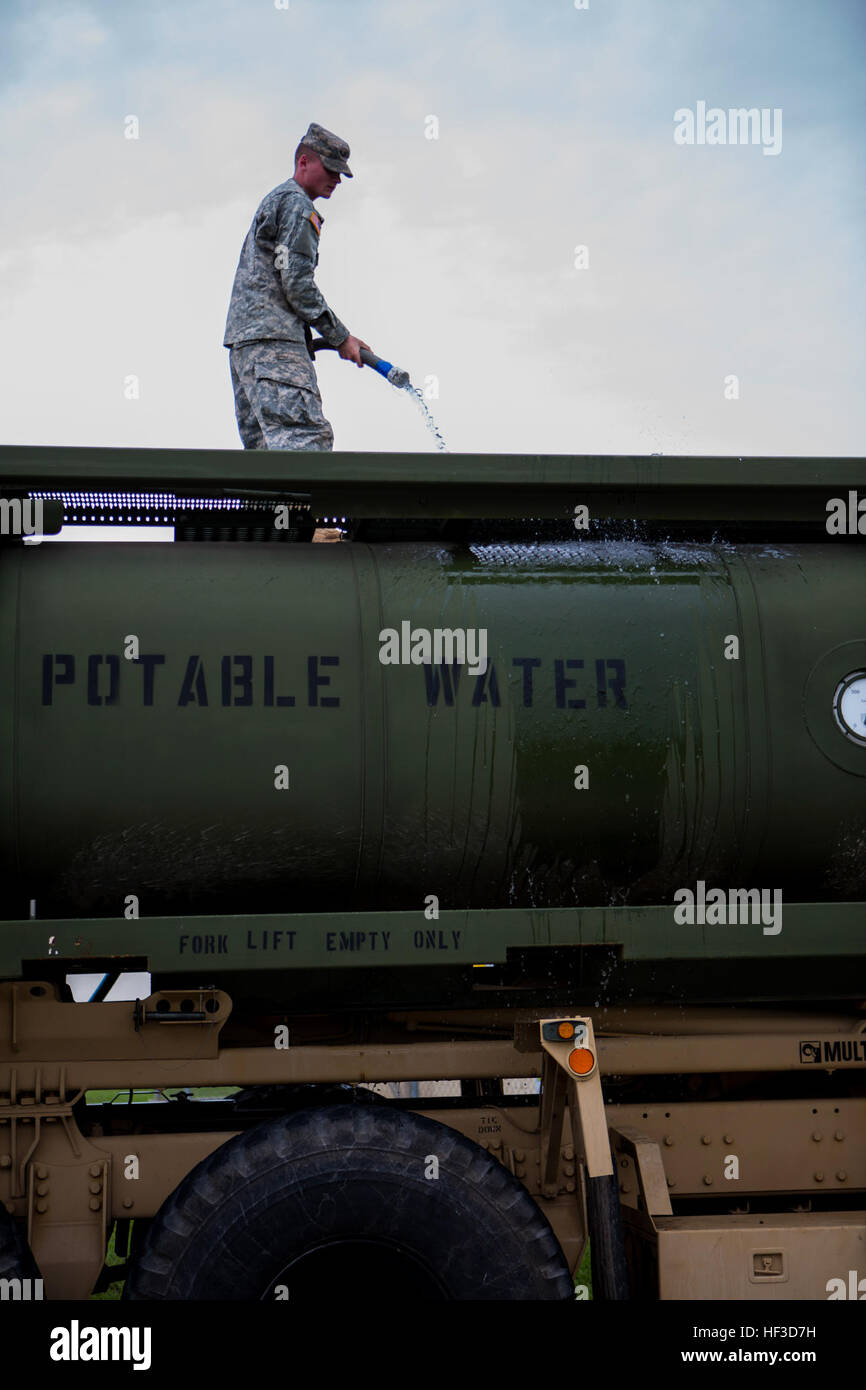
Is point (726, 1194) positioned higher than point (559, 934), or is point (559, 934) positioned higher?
point (559, 934)

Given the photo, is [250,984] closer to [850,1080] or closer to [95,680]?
[95,680]

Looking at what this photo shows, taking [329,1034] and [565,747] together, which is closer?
[565,747]

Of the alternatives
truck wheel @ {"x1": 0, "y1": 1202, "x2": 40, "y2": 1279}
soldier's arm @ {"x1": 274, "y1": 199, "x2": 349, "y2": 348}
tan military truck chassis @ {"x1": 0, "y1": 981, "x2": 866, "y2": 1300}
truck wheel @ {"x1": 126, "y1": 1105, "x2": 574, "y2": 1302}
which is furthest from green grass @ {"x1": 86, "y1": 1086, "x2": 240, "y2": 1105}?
soldier's arm @ {"x1": 274, "y1": 199, "x2": 349, "y2": 348}

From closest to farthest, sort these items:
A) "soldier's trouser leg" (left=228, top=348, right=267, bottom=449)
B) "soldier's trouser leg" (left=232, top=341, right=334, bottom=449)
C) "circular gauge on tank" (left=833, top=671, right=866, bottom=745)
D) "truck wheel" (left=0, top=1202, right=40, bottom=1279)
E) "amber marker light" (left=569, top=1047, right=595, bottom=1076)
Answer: "truck wheel" (left=0, top=1202, right=40, bottom=1279)
"amber marker light" (left=569, top=1047, right=595, bottom=1076)
"circular gauge on tank" (left=833, top=671, right=866, bottom=745)
"soldier's trouser leg" (left=232, top=341, right=334, bottom=449)
"soldier's trouser leg" (left=228, top=348, right=267, bottom=449)

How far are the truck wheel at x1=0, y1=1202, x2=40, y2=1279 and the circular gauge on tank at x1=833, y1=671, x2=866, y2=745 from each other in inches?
119

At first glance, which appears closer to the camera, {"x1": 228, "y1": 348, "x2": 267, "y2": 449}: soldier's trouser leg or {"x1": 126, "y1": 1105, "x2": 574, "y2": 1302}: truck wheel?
{"x1": 126, "y1": 1105, "x2": 574, "y2": 1302}: truck wheel

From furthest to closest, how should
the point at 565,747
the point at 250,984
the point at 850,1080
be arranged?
the point at 850,1080 < the point at 250,984 < the point at 565,747

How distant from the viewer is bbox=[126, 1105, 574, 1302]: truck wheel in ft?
12.1

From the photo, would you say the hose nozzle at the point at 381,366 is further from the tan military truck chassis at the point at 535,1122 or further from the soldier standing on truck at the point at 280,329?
the tan military truck chassis at the point at 535,1122

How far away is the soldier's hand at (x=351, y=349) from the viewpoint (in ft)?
18.0

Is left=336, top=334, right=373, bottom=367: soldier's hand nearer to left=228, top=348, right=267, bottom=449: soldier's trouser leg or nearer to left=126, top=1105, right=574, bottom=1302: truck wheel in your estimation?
left=228, top=348, right=267, bottom=449: soldier's trouser leg

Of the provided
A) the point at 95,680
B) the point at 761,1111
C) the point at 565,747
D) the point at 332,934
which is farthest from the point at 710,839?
the point at 95,680

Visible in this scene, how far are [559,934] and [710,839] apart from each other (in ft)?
2.19

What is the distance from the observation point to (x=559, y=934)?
3.74 m
